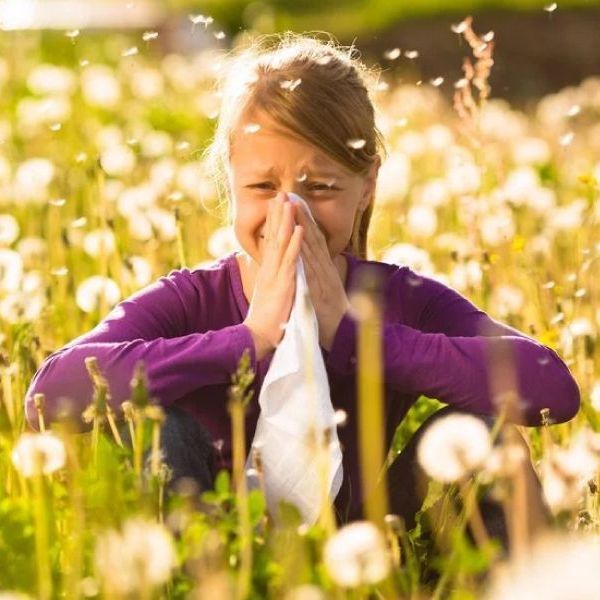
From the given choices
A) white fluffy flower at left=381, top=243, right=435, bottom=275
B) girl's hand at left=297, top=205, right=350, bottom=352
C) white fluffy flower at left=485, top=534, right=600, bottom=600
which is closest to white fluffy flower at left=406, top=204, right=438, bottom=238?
white fluffy flower at left=381, top=243, right=435, bottom=275

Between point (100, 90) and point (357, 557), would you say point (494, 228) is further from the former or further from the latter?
point (100, 90)

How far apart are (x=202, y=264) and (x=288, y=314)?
0.46 m

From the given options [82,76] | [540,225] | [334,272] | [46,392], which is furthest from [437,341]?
[82,76]

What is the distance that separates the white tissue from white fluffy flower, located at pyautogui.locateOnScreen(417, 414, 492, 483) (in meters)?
0.39

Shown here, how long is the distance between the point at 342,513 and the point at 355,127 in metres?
0.59

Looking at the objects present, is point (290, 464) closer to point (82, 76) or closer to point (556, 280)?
point (556, 280)

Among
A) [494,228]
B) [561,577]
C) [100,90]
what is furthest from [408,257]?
[100,90]

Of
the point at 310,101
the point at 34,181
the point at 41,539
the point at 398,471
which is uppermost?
the point at 310,101

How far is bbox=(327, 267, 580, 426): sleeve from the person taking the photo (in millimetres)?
2088

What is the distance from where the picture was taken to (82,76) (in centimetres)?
587

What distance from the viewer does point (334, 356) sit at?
210cm

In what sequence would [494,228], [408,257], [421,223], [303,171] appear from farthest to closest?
[421,223] < [494,228] < [408,257] < [303,171]

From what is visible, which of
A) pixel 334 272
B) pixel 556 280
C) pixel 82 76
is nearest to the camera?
pixel 334 272

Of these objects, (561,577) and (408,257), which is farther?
(408,257)
